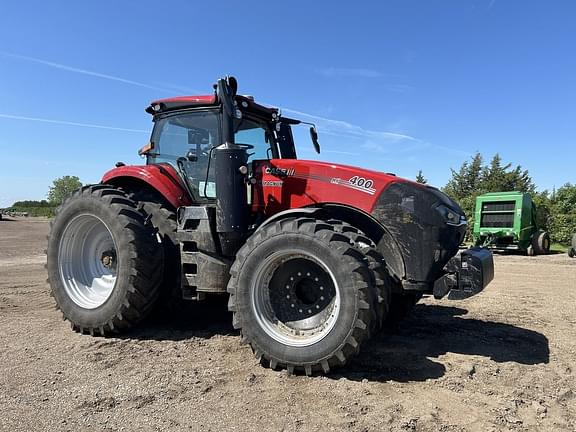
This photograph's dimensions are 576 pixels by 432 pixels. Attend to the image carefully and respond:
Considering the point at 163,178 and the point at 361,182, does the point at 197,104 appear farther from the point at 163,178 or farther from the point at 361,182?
the point at 361,182

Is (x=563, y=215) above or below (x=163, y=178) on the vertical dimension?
above

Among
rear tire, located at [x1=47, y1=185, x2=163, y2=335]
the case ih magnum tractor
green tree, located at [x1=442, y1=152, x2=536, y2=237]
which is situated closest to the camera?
the case ih magnum tractor

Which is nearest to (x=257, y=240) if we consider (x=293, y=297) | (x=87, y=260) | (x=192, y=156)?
(x=293, y=297)

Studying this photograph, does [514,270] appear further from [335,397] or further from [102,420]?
[102,420]

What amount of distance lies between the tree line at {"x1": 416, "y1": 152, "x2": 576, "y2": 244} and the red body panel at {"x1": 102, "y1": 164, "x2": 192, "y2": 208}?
52.9 ft

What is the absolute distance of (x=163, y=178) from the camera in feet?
16.7

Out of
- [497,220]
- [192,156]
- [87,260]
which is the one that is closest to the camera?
[192,156]

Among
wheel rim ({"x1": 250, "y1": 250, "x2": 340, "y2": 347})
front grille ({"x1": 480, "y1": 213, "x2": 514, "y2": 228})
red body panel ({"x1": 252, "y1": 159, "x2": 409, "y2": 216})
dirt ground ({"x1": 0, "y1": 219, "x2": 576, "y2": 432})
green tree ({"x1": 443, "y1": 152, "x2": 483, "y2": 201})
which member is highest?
green tree ({"x1": 443, "y1": 152, "x2": 483, "y2": 201})

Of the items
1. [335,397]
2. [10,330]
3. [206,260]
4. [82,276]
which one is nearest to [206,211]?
[206,260]

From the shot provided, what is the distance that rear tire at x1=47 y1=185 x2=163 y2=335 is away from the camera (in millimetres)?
4520

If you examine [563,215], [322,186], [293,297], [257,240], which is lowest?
[293,297]

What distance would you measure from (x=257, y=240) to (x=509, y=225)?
15915 millimetres

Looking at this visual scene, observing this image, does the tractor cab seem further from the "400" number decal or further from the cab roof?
the "400" number decal

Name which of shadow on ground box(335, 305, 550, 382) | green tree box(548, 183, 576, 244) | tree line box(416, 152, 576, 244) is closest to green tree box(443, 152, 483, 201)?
tree line box(416, 152, 576, 244)
